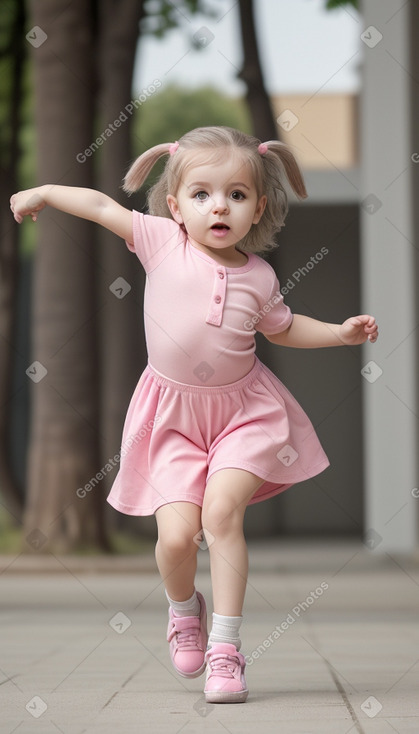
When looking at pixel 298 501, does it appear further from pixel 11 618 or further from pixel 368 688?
pixel 368 688

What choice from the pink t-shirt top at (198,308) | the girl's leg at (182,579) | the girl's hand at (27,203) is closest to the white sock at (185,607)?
the girl's leg at (182,579)

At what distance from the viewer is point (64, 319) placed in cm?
1112

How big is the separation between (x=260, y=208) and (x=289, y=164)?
0.25 meters

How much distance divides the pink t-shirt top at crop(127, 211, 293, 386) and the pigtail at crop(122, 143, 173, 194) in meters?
0.12

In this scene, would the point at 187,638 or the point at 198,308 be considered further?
the point at 187,638

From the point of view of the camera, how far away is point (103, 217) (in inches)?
161

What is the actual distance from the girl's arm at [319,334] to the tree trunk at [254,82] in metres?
8.86

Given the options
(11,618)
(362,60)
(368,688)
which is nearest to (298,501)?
(362,60)

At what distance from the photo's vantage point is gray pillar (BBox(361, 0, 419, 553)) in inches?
458

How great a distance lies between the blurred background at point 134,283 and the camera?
1112 centimetres

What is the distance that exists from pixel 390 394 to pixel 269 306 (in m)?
8.01

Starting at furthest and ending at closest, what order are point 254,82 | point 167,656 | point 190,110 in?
point 190,110, point 254,82, point 167,656

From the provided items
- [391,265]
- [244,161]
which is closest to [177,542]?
[244,161]

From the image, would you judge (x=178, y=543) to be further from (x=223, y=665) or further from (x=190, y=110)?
(x=190, y=110)
